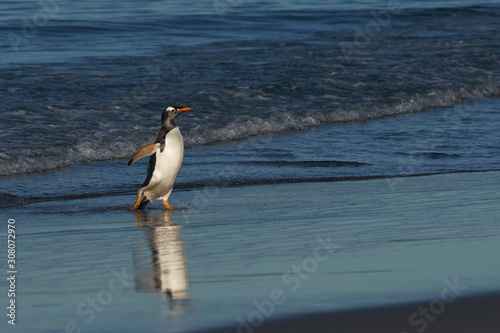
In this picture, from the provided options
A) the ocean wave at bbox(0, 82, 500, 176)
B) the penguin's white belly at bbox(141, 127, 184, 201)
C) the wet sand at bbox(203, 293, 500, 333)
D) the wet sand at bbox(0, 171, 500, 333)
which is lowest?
the wet sand at bbox(203, 293, 500, 333)

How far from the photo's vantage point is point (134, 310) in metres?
3.57

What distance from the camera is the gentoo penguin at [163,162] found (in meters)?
6.20

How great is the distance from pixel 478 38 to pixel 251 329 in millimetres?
14162

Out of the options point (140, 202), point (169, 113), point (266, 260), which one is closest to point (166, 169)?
point (140, 202)

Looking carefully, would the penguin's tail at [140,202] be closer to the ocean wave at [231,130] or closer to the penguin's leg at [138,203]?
the penguin's leg at [138,203]

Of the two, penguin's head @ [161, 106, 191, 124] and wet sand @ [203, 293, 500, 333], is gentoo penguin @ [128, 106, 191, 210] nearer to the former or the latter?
penguin's head @ [161, 106, 191, 124]

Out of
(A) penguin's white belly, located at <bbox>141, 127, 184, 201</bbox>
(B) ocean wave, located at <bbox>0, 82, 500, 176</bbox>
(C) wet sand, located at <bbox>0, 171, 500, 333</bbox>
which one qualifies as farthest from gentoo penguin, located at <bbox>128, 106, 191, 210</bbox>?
(B) ocean wave, located at <bbox>0, 82, 500, 176</bbox>

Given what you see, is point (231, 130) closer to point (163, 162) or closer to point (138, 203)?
point (163, 162)

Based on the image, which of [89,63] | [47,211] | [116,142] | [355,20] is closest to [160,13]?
[355,20]

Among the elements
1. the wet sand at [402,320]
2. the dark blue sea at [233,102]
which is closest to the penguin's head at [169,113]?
the dark blue sea at [233,102]

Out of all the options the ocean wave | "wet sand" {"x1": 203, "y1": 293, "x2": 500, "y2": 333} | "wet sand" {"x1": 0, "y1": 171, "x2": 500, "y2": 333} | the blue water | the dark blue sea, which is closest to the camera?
"wet sand" {"x1": 203, "y1": 293, "x2": 500, "y2": 333}

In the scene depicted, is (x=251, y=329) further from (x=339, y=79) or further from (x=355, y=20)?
(x=355, y=20)

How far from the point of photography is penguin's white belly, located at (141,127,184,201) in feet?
20.4

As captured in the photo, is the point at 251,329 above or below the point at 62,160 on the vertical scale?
below
